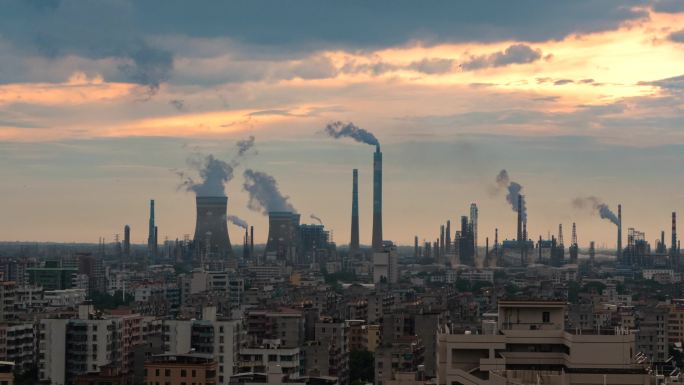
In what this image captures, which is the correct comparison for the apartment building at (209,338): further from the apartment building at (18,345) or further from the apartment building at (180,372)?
the apartment building at (180,372)

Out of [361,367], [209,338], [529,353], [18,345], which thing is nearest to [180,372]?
[209,338]

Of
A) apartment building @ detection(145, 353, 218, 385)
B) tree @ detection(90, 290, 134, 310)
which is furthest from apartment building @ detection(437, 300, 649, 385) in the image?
tree @ detection(90, 290, 134, 310)

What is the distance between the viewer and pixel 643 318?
97000 mm

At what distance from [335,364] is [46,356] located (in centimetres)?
1329

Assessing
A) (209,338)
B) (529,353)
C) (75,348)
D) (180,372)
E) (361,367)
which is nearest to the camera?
(529,353)

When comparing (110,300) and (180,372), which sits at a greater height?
(110,300)

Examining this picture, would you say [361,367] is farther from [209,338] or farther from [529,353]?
[529,353]

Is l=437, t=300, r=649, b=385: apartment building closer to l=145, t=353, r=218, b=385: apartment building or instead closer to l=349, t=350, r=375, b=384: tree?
l=145, t=353, r=218, b=385: apartment building

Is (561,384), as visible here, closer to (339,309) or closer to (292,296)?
(339,309)

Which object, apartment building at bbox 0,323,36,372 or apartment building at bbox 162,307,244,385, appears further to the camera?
apartment building at bbox 0,323,36,372

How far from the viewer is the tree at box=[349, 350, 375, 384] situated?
76.2 m

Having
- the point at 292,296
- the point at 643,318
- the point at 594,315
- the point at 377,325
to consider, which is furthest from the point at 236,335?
the point at 292,296

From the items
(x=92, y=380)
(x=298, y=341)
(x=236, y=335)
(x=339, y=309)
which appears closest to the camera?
(x=92, y=380)

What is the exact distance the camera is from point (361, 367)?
79938 mm
